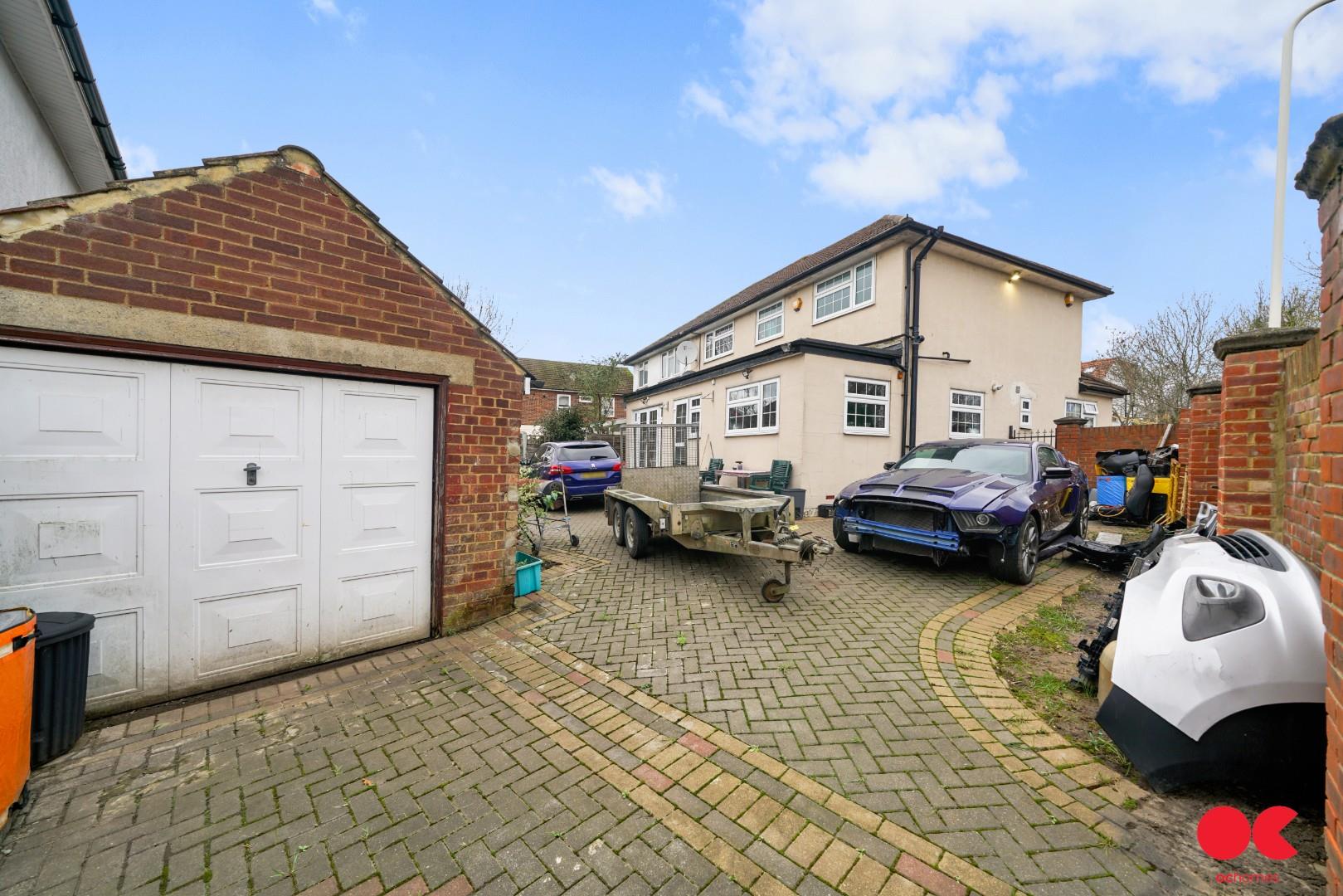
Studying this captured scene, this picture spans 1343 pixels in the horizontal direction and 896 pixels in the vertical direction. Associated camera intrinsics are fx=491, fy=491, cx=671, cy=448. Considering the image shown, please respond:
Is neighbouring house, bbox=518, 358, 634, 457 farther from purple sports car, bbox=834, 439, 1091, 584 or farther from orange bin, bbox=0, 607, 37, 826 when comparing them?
orange bin, bbox=0, 607, 37, 826

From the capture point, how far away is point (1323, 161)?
1654mm

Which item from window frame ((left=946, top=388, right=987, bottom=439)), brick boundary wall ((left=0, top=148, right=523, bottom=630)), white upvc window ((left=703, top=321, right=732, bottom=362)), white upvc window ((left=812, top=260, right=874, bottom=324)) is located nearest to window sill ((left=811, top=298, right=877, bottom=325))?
white upvc window ((left=812, top=260, right=874, bottom=324))

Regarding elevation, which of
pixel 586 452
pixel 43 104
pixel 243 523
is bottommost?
pixel 243 523

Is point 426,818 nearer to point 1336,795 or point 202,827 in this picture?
point 202,827

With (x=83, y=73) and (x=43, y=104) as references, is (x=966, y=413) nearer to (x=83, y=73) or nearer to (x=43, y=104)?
(x=83, y=73)

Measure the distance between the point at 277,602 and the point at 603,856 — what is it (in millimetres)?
3064

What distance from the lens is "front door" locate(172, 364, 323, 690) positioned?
3262mm

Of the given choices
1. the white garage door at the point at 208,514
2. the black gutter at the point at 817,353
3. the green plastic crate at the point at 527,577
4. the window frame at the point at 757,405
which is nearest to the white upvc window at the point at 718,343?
the black gutter at the point at 817,353

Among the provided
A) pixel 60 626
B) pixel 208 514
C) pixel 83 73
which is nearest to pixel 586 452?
pixel 208 514

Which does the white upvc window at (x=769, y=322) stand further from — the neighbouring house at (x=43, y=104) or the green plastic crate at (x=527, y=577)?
the neighbouring house at (x=43, y=104)

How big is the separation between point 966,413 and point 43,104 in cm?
1752

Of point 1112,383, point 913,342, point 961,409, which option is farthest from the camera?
point 1112,383

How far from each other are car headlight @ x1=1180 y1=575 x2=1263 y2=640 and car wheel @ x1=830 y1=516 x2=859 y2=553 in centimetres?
446

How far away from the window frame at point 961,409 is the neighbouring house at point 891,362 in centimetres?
4
